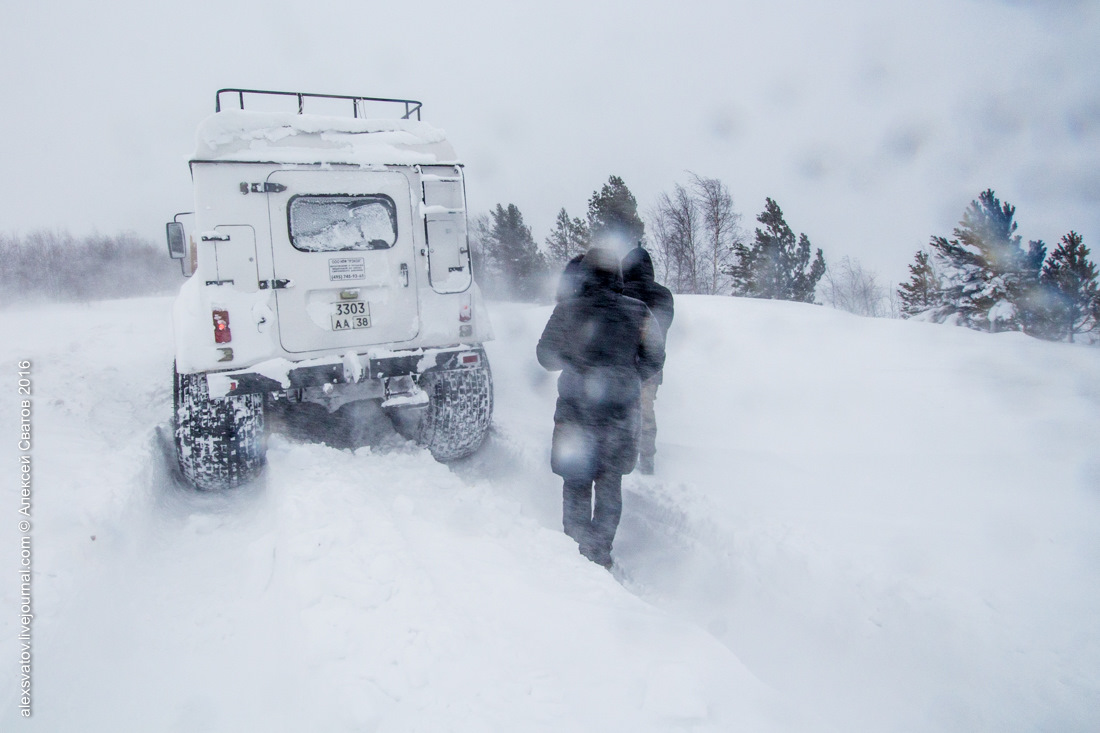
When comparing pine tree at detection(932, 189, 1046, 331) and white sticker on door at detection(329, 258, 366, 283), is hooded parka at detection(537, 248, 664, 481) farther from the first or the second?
pine tree at detection(932, 189, 1046, 331)

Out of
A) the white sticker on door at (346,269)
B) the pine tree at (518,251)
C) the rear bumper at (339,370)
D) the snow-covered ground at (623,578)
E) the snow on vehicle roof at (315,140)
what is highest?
the pine tree at (518,251)

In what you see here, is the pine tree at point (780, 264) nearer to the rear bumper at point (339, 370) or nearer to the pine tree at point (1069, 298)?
the pine tree at point (1069, 298)

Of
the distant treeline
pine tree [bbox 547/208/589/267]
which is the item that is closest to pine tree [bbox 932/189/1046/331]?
pine tree [bbox 547/208/589/267]

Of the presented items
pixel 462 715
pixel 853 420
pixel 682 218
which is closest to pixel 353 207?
pixel 462 715

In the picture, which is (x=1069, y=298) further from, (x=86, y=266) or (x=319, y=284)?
(x=86, y=266)

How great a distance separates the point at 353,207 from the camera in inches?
192

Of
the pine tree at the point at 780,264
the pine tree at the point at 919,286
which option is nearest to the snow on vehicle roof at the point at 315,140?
the pine tree at the point at 780,264

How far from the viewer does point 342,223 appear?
4848 millimetres

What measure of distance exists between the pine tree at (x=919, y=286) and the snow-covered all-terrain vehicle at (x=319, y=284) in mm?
29667

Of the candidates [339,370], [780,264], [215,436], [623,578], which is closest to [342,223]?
[339,370]

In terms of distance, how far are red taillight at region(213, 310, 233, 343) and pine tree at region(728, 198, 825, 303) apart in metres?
25.8

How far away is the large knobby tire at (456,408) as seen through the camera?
17.4ft

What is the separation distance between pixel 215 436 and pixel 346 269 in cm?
165

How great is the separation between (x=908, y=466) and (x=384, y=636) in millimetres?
3474
